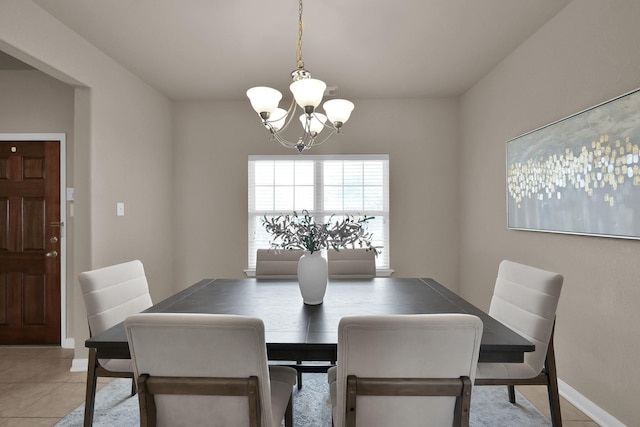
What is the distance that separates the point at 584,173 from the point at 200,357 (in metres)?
2.34

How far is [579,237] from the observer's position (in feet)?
7.60

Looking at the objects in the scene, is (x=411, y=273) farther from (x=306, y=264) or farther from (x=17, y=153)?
(x=17, y=153)

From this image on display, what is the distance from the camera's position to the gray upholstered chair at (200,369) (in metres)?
1.11

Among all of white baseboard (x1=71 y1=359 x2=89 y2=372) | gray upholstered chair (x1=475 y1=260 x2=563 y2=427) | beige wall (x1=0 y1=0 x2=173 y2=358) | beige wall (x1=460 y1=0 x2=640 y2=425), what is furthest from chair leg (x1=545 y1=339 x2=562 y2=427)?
white baseboard (x1=71 y1=359 x2=89 y2=372)

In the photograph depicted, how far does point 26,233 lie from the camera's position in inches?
135

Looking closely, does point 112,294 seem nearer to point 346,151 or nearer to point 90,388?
point 90,388

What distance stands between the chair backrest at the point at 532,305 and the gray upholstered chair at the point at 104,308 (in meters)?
1.99

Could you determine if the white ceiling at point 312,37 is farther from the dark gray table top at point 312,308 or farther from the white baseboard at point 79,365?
the white baseboard at point 79,365

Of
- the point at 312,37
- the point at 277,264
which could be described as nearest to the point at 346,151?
the point at 312,37

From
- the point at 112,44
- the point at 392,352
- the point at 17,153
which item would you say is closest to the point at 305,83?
the point at 392,352

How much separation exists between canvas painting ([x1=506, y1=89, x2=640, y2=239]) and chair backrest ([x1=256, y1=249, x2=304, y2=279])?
1.81 m

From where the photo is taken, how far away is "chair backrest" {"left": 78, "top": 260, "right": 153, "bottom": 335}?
1.88 metres

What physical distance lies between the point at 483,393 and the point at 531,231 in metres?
1.23

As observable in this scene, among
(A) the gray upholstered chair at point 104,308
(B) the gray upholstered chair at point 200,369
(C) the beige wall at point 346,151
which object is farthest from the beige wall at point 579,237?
(A) the gray upholstered chair at point 104,308
